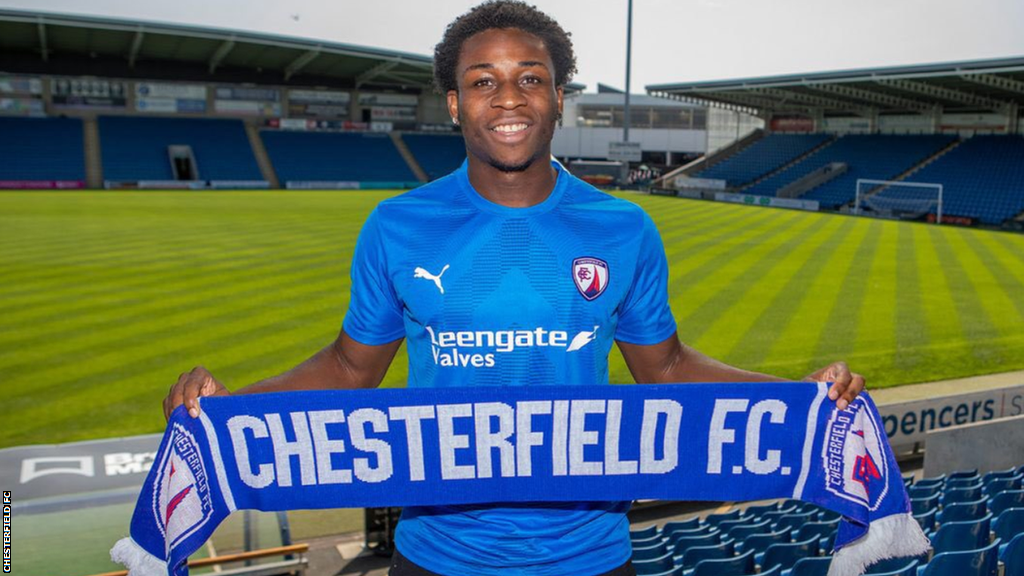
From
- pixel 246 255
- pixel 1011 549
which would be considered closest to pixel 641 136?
pixel 246 255

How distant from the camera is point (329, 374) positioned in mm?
2658

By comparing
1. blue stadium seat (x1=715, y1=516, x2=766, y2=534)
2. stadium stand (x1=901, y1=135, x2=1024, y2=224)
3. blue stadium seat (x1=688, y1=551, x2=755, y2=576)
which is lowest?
blue stadium seat (x1=715, y1=516, x2=766, y2=534)

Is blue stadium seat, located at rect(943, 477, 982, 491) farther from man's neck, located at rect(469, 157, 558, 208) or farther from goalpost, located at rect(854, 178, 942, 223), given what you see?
goalpost, located at rect(854, 178, 942, 223)

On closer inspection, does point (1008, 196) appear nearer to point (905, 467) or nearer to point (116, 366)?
point (905, 467)

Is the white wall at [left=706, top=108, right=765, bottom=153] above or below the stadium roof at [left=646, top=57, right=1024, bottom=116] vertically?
below

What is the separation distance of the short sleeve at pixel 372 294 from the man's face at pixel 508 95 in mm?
428

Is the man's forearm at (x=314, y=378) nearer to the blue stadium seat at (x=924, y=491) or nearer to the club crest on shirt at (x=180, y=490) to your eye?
the club crest on shirt at (x=180, y=490)

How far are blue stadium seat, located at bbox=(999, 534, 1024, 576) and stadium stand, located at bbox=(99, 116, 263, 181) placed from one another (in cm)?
5913

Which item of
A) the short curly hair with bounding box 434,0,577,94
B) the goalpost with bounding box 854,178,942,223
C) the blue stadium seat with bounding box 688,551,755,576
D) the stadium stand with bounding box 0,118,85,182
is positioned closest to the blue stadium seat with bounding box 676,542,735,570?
the blue stadium seat with bounding box 688,551,755,576

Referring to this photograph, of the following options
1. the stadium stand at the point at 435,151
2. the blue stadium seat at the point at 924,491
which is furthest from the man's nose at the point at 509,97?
the stadium stand at the point at 435,151

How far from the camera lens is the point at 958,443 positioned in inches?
393

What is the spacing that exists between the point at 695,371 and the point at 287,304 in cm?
1747

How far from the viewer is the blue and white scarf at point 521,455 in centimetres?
251

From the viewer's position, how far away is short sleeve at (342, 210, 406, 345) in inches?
97.8
